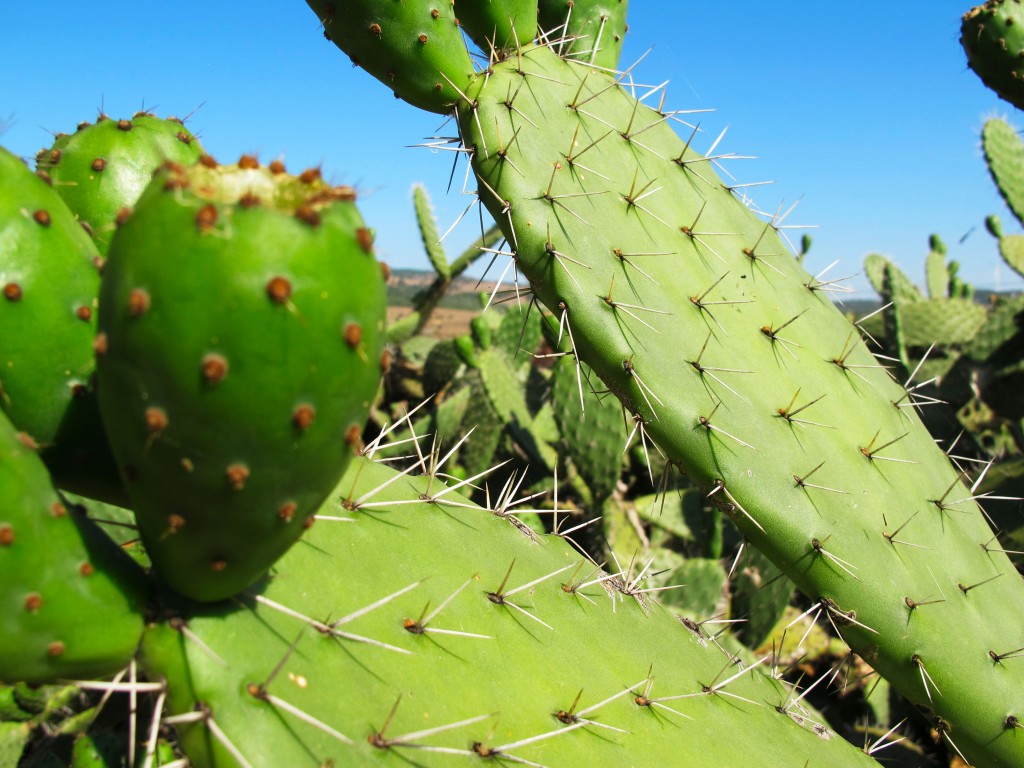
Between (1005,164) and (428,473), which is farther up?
(1005,164)

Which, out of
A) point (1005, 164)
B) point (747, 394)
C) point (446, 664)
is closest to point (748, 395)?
point (747, 394)

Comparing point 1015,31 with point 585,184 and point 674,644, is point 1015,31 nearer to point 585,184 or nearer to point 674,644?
point 585,184

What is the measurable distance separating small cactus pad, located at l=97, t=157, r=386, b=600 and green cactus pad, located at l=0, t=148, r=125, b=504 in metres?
0.16

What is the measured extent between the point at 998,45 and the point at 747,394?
1.74 m

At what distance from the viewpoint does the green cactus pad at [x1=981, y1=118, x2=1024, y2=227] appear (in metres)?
3.80

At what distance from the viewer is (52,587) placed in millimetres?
745

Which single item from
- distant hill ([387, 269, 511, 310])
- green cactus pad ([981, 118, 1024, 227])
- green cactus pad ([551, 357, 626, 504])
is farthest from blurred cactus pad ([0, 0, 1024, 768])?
green cactus pad ([981, 118, 1024, 227])

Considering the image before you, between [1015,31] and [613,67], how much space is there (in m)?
1.34

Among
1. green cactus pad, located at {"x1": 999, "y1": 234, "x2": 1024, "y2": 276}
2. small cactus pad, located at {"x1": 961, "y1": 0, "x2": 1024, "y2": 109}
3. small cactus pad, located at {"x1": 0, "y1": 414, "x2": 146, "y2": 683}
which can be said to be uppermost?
green cactus pad, located at {"x1": 999, "y1": 234, "x2": 1024, "y2": 276}

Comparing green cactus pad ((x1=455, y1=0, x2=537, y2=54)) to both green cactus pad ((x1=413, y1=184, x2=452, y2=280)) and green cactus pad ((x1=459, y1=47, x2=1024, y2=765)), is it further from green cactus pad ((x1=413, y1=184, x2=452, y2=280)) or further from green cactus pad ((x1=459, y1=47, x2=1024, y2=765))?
green cactus pad ((x1=413, y1=184, x2=452, y2=280))

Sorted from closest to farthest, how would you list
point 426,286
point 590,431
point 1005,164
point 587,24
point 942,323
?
point 587,24, point 590,431, point 1005,164, point 942,323, point 426,286

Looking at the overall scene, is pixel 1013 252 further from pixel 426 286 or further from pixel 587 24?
pixel 587 24

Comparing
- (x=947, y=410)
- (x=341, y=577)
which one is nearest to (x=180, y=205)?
(x=341, y=577)

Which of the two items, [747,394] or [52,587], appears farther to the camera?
[747,394]
